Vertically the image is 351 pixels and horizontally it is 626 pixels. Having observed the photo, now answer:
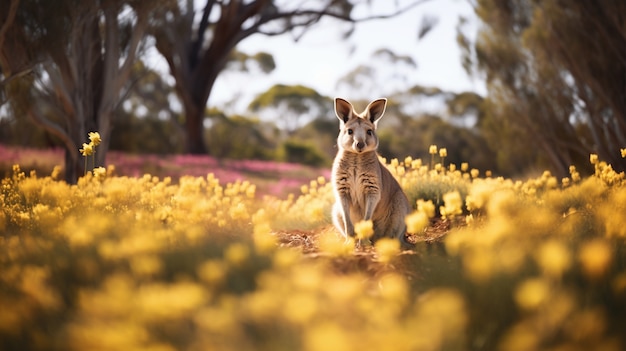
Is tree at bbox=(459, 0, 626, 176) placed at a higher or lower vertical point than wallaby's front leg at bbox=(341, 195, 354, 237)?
Result: higher

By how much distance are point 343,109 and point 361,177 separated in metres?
0.69

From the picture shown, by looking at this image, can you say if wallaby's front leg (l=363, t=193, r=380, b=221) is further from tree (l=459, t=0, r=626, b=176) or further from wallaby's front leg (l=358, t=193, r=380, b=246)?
tree (l=459, t=0, r=626, b=176)

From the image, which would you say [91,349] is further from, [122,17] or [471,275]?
[122,17]

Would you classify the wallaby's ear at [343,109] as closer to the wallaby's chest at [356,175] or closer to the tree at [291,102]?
the wallaby's chest at [356,175]

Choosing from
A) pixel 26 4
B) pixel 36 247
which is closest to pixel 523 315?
pixel 36 247

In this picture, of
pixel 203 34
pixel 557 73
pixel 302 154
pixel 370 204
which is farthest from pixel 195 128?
pixel 370 204

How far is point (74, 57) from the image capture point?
36.0ft

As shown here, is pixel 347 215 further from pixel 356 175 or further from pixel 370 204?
pixel 356 175

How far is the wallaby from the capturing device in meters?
5.35

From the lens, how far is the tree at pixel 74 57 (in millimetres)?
9766

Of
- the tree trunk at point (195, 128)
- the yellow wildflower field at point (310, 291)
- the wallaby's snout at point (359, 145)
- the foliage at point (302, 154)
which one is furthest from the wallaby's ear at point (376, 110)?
the foliage at point (302, 154)

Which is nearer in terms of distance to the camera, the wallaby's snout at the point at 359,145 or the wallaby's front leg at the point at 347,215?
the wallaby's snout at the point at 359,145

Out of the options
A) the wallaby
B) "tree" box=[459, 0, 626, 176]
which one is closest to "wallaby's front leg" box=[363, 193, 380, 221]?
the wallaby

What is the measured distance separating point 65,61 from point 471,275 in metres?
10.4
